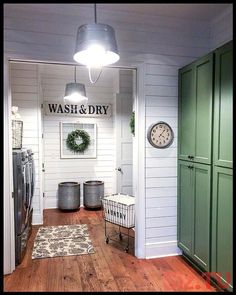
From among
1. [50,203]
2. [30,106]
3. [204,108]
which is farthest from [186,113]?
[50,203]

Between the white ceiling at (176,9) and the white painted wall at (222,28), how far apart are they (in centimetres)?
6

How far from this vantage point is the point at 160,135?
300cm

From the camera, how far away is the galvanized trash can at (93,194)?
5.08 m

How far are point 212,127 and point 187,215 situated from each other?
1064mm

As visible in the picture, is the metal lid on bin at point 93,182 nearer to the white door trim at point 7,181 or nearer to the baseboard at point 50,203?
the baseboard at point 50,203

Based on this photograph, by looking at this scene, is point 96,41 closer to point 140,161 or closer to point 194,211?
point 140,161

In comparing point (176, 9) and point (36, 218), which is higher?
point (176, 9)

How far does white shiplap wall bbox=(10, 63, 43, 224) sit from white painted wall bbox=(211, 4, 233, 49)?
2.81 m

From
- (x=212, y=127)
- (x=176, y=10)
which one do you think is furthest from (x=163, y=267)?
(x=176, y=10)

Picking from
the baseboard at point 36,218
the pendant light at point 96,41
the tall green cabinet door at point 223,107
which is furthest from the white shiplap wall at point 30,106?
the tall green cabinet door at point 223,107

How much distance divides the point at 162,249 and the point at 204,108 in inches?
68.5

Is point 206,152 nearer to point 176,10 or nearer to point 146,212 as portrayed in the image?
point 146,212

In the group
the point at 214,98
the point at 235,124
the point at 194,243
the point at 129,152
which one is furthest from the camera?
the point at 129,152

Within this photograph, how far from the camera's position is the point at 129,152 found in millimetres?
4797
